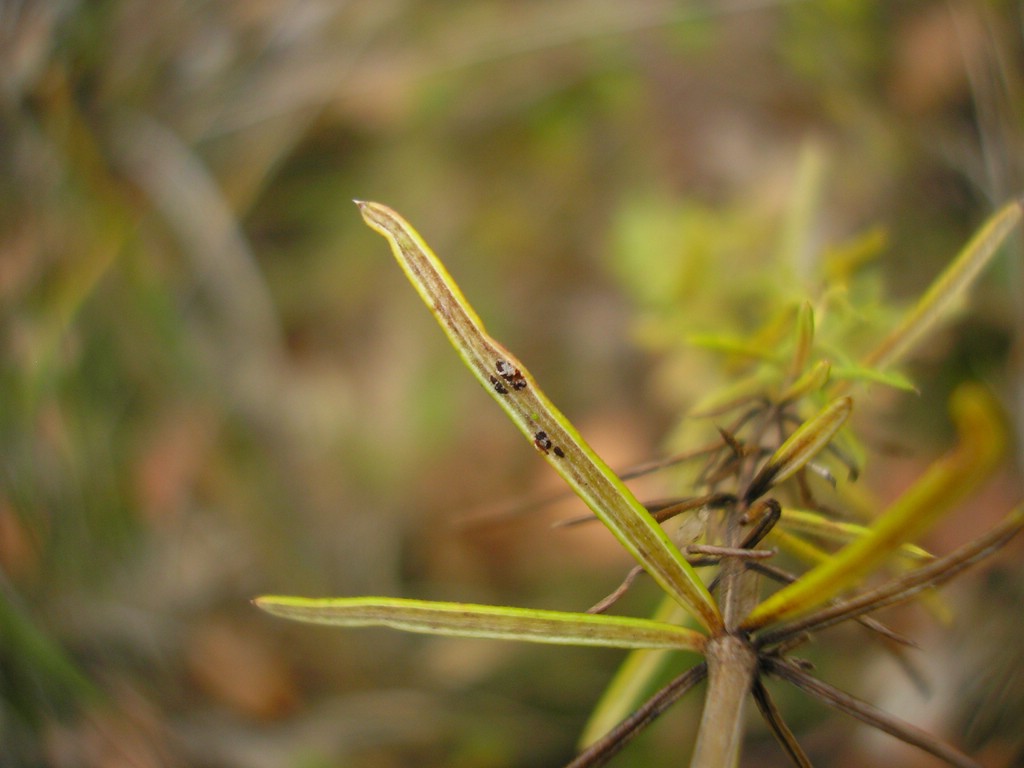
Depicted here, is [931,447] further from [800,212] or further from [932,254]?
[800,212]

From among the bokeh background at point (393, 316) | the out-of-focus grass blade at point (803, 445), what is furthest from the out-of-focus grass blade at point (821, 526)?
the bokeh background at point (393, 316)

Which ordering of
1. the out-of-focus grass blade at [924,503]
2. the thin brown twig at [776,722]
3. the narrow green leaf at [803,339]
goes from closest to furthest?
the out-of-focus grass blade at [924,503] → the thin brown twig at [776,722] → the narrow green leaf at [803,339]

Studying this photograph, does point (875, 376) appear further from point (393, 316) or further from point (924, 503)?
point (393, 316)

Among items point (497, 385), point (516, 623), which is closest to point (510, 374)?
point (497, 385)

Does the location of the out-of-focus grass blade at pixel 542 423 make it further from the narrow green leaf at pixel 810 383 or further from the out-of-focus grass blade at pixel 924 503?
the narrow green leaf at pixel 810 383

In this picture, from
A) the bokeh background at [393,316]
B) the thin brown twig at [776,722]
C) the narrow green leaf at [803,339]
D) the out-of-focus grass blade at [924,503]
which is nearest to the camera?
the out-of-focus grass blade at [924,503]

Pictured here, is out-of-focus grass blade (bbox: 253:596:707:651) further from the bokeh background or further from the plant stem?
the bokeh background
